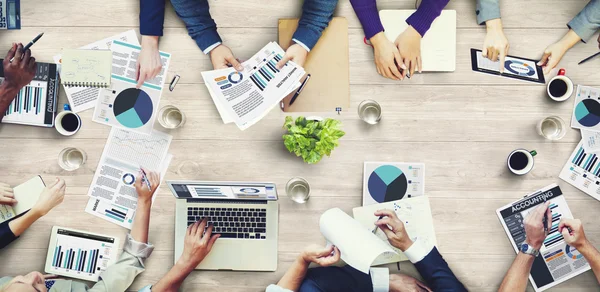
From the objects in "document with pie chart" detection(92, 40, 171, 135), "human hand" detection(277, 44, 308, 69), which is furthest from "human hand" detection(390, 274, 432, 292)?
"document with pie chart" detection(92, 40, 171, 135)

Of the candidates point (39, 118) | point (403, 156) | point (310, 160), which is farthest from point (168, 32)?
point (403, 156)

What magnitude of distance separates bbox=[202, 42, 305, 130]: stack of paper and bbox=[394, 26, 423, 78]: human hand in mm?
424

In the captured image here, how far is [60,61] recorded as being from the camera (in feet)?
6.54

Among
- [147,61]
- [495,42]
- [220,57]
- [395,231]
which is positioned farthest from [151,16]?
[495,42]

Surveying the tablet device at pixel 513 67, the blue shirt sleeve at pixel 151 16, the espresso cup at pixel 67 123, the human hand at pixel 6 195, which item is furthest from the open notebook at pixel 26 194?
the tablet device at pixel 513 67

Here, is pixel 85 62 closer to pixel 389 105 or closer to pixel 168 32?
pixel 168 32

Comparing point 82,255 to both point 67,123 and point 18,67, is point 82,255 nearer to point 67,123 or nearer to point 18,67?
point 67,123

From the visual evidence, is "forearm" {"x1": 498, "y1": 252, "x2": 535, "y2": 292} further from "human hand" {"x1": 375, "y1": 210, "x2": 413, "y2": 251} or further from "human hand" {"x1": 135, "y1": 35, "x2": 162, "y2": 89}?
"human hand" {"x1": 135, "y1": 35, "x2": 162, "y2": 89}

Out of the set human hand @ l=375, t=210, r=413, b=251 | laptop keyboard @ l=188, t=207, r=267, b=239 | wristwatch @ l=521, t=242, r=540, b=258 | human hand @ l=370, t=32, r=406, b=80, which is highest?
human hand @ l=370, t=32, r=406, b=80

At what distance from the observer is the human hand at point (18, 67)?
1959 mm

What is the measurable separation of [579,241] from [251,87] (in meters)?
1.44

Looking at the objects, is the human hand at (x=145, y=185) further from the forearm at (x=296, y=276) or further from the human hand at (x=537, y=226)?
the human hand at (x=537, y=226)

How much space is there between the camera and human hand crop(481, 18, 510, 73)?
1.95m

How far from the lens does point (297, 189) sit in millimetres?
1945
